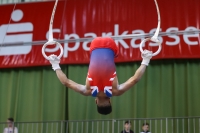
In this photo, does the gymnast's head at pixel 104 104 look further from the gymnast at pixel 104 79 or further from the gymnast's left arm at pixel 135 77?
the gymnast's left arm at pixel 135 77

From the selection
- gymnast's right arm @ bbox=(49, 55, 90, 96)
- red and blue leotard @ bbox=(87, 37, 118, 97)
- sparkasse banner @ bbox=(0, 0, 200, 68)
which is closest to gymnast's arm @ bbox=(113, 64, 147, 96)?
red and blue leotard @ bbox=(87, 37, 118, 97)

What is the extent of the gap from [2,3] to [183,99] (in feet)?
15.2

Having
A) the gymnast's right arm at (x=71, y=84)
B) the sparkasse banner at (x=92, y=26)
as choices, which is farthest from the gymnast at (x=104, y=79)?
the sparkasse banner at (x=92, y=26)

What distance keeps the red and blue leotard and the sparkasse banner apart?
11.6 ft

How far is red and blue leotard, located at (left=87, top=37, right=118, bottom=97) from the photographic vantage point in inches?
161

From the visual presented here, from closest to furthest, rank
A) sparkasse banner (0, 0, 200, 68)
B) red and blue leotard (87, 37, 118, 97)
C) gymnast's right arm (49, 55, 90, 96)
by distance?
1. red and blue leotard (87, 37, 118, 97)
2. gymnast's right arm (49, 55, 90, 96)
3. sparkasse banner (0, 0, 200, 68)

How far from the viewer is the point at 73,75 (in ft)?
27.5

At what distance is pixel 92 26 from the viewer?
8.30m

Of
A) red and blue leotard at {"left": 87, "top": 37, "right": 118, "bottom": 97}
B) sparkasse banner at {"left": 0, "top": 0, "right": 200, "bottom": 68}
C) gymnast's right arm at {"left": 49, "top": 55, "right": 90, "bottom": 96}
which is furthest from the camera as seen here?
sparkasse banner at {"left": 0, "top": 0, "right": 200, "bottom": 68}

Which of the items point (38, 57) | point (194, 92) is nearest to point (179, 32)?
point (194, 92)

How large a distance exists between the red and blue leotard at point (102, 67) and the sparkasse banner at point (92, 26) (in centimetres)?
355

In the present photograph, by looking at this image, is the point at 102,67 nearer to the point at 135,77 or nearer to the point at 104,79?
the point at 104,79

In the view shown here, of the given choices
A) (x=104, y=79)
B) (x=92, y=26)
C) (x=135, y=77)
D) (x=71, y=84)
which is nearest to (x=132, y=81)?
(x=135, y=77)

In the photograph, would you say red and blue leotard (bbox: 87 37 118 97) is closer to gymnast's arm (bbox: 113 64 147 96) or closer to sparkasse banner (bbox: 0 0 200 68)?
gymnast's arm (bbox: 113 64 147 96)
